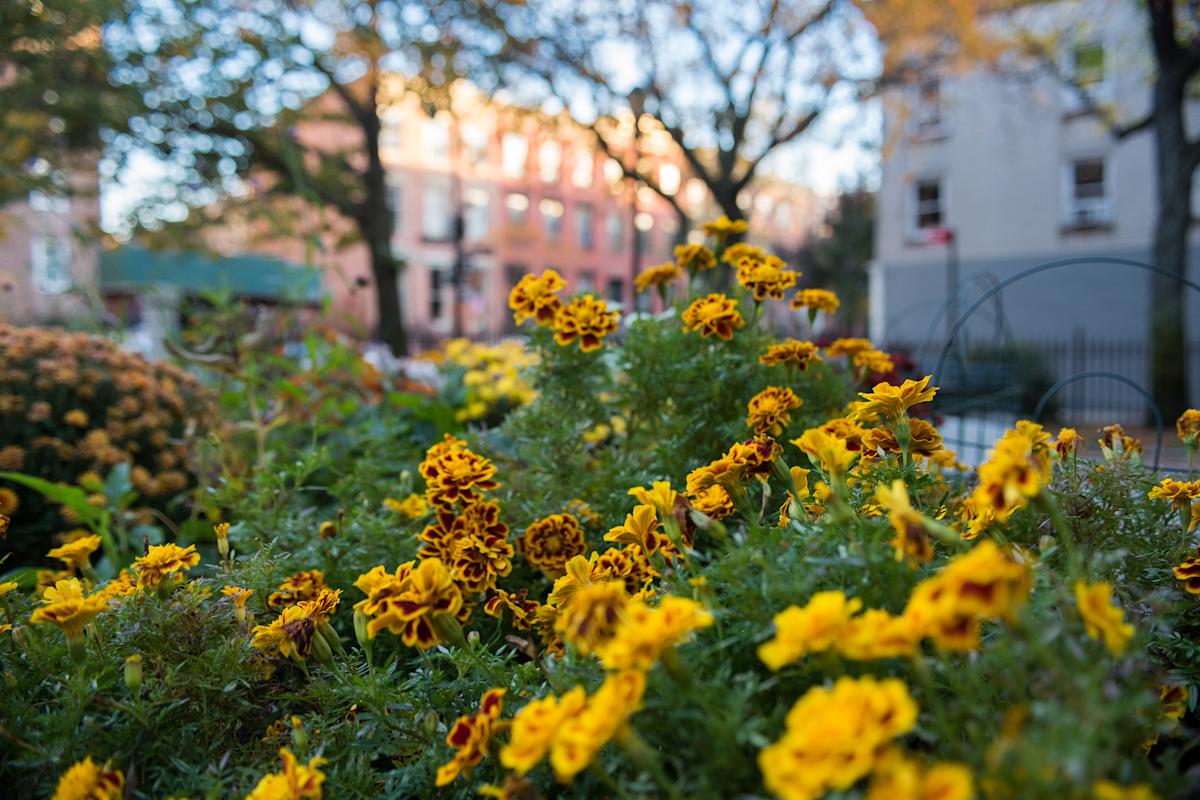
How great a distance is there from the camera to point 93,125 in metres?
8.77

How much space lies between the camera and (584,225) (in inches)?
1401

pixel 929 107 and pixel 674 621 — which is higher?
pixel 929 107

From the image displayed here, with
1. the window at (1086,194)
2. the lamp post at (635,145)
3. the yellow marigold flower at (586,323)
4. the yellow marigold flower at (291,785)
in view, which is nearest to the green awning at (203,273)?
the lamp post at (635,145)

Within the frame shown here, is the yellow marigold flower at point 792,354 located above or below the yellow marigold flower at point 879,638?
above

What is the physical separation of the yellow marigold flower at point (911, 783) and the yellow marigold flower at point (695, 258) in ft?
5.35

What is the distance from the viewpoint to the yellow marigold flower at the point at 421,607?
3.39 feet

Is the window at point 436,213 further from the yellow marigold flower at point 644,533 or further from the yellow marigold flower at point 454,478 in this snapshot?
the yellow marigold flower at point 644,533

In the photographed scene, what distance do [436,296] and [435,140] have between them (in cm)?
540

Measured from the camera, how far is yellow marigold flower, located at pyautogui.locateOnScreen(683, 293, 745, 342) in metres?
1.80

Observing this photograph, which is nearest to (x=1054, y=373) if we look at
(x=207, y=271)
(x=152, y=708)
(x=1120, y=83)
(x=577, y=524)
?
(x=1120, y=83)

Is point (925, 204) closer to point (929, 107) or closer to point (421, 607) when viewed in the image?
point (929, 107)

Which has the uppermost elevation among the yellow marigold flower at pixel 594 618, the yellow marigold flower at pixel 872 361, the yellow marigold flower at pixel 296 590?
the yellow marigold flower at pixel 872 361

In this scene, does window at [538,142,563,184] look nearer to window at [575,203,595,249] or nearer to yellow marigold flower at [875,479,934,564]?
window at [575,203,595,249]

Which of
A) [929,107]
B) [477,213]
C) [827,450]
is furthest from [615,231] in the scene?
[827,450]
